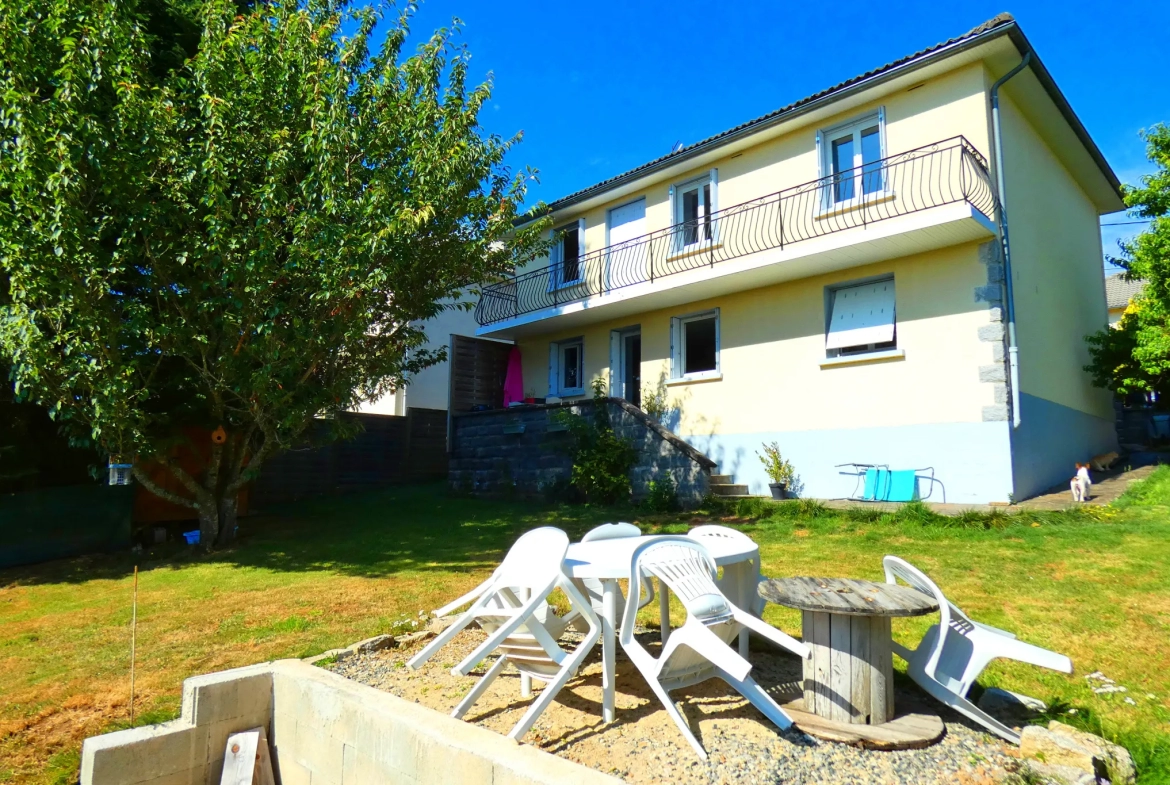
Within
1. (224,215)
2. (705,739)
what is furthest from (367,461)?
(705,739)

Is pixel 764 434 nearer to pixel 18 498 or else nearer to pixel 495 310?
pixel 495 310

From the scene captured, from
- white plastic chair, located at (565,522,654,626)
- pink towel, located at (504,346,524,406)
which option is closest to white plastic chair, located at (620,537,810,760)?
white plastic chair, located at (565,522,654,626)

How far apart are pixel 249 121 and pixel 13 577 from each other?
5.92m

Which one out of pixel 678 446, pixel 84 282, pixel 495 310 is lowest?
pixel 678 446

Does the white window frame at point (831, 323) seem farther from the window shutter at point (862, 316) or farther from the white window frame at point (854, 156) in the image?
the white window frame at point (854, 156)

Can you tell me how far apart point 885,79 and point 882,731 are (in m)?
9.87

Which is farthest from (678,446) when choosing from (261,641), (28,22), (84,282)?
(28,22)

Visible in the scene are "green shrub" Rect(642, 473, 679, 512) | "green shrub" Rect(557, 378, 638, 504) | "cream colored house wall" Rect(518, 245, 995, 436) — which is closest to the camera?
"cream colored house wall" Rect(518, 245, 995, 436)

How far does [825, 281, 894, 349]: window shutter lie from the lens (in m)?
10.6

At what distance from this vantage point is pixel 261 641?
517cm

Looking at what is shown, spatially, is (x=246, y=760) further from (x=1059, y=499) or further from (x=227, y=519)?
(x=1059, y=499)

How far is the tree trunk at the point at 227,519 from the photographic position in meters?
9.48

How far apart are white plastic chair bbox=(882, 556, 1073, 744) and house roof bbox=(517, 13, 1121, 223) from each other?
26.1 feet

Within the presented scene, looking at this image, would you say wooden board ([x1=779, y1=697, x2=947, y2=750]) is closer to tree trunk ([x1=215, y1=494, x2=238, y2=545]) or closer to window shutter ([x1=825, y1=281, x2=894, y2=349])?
window shutter ([x1=825, y1=281, x2=894, y2=349])
